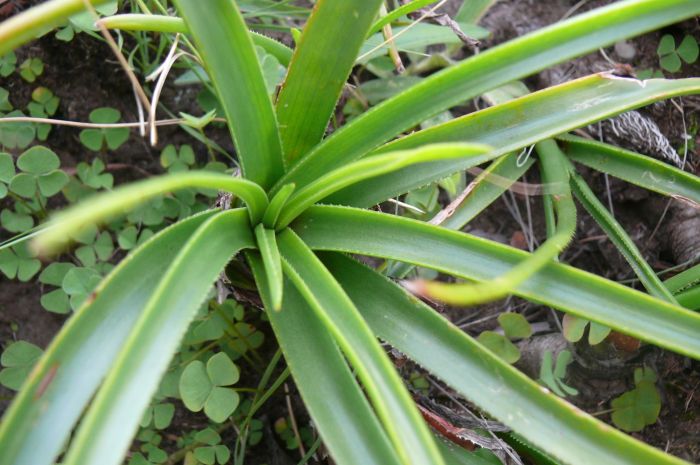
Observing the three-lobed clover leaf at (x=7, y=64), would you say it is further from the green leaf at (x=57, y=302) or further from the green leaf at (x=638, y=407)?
the green leaf at (x=638, y=407)

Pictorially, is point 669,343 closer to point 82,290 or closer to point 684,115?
point 684,115

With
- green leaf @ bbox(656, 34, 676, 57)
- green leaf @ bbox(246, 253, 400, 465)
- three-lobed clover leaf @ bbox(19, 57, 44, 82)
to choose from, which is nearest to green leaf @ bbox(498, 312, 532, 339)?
green leaf @ bbox(246, 253, 400, 465)

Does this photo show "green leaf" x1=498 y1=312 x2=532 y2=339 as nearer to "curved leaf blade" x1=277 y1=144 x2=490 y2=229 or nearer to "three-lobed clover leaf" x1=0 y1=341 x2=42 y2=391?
"curved leaf blade" x1=277 y1=144 x2=490 y2=229

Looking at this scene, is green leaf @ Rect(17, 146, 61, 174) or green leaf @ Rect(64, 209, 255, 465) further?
green leaf @ Rect(17, 146, 61, 174)

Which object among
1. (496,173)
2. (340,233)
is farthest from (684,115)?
(340,233)

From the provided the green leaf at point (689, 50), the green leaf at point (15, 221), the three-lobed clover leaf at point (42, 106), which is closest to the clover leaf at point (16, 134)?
the three-lobed clover leaf at point (42, 106)

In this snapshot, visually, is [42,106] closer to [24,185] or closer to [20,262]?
[24,185]

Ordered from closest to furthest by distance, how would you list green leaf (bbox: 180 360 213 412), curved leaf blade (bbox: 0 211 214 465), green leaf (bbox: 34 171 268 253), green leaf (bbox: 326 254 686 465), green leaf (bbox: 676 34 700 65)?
green leaf (bbox: 34 171 268 253) < curved leaf blade (bbox: 0 211 214 465) < green leaf (bbox: 326 254 686 465) < green leaf (bbox: 180 360 213 412) < green leaf (bbox: 676 34 700 65)
